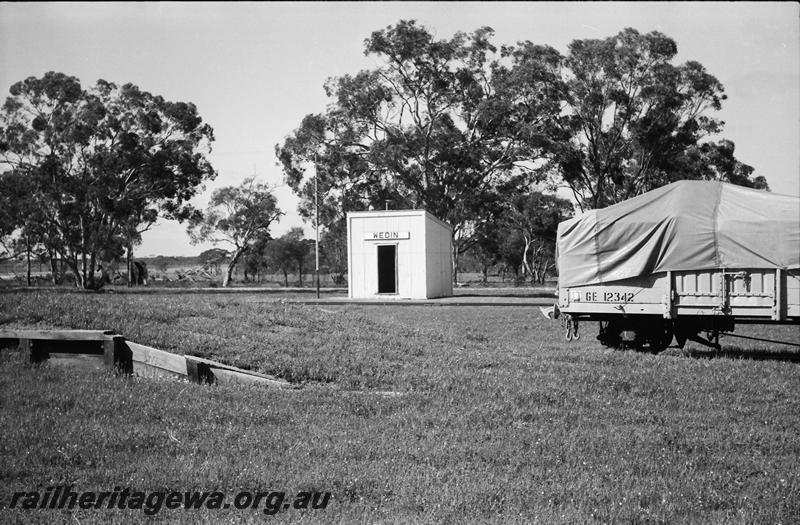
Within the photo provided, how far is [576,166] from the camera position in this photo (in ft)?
146

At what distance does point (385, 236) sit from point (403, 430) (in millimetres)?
29789

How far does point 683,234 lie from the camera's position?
1257 cm

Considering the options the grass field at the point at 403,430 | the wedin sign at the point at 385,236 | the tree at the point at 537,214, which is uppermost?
the tree at the point at 537,214

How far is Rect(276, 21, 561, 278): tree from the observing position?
4606 centimetres

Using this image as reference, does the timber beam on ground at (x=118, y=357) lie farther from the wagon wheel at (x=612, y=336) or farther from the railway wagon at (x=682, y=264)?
the wagon wheel at (x=612, y=336)

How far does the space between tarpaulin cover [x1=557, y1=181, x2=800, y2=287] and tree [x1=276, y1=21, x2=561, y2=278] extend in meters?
31.4

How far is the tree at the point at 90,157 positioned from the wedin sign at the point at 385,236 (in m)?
21.1

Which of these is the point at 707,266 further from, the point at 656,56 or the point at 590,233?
the point at 656,56

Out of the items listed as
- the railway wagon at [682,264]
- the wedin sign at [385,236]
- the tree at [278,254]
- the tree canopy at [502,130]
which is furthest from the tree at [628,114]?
the tree at [278,254]

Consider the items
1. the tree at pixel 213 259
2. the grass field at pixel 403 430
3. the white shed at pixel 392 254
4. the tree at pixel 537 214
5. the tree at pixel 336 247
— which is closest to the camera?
the grass field at pixel 403 430

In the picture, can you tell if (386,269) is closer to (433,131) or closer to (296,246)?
(433,131)

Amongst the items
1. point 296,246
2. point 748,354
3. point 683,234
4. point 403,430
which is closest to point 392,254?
point 748,354

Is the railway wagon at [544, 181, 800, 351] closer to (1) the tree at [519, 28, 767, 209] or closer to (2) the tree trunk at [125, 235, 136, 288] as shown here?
(1) the tree at [519, 28, 767, 209]

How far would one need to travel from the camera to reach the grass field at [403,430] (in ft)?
16.6
